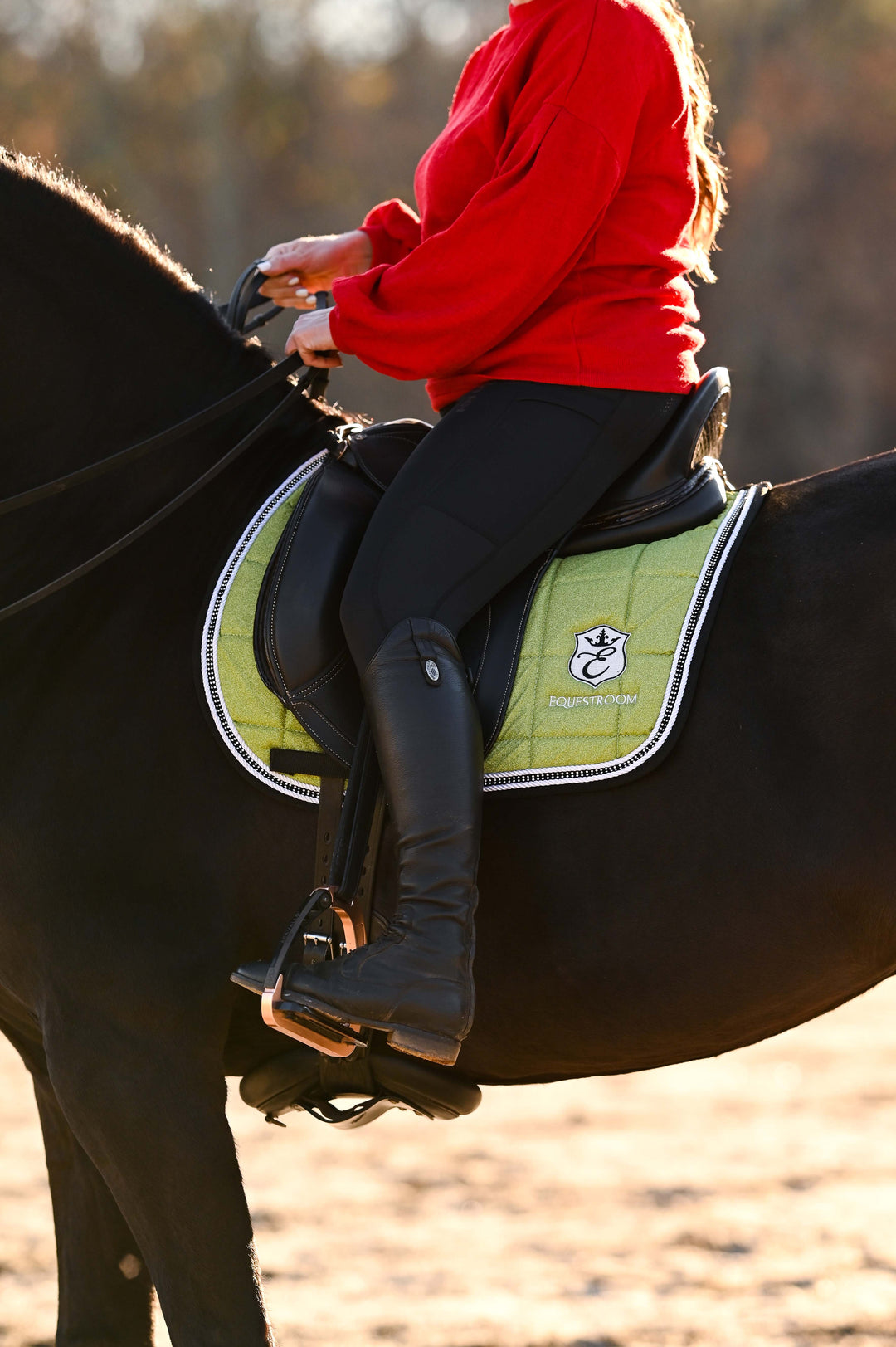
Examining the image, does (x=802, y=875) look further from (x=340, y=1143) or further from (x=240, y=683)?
(x=340, y=1143)

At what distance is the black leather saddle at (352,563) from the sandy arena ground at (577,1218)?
90.5 inches

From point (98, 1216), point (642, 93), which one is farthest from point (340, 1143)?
point (642, 93)

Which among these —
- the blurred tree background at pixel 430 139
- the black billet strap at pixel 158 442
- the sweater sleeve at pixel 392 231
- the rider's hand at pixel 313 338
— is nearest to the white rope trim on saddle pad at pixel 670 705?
the rider's hand at pixel 313 338

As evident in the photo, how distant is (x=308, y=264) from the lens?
9.65 feet

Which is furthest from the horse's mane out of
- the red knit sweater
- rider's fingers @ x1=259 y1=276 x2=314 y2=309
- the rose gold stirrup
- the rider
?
the rose gold stirrup

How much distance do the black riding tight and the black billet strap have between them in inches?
15.5

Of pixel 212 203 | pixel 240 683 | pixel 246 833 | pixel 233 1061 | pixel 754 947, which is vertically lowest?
pixel 233 1061

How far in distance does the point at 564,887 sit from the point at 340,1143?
4.00 m

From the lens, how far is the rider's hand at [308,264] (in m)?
2.93

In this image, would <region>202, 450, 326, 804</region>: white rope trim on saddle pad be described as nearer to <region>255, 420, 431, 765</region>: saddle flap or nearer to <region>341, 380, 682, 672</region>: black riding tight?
<region>255, 420, 431, 765</region>: saddle flap

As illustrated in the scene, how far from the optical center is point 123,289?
2.62m

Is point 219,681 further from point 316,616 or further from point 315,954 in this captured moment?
point 315,954

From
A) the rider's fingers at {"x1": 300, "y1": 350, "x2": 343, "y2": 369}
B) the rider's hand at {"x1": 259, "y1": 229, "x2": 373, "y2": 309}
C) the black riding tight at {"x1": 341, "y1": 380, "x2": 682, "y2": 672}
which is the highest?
the rider's hand at {"x1": 259, "y1": 229, "x2": 373, "y2": 309}

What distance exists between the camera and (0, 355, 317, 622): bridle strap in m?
2.46
